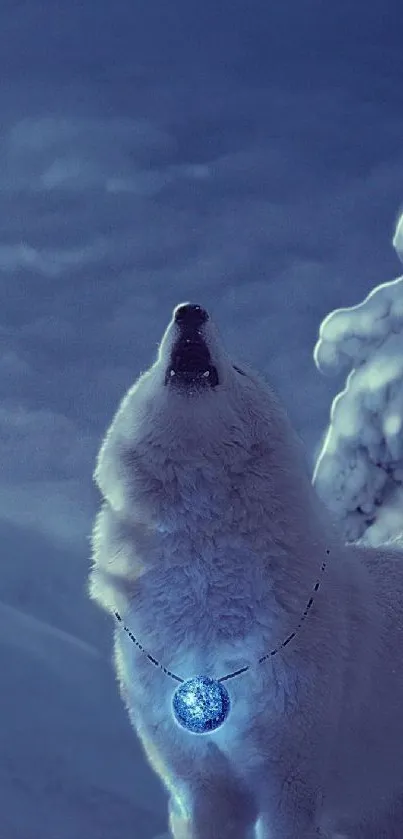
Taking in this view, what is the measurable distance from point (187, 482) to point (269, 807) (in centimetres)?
60

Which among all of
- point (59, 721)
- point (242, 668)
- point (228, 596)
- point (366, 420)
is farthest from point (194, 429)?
point (59, 721)

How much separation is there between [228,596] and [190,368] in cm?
40

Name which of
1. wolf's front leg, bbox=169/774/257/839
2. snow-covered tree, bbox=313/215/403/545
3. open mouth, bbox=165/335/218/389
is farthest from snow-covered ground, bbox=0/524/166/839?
open mouth, bbox=165/335/218/389

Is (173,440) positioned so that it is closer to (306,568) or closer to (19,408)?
(306,568)

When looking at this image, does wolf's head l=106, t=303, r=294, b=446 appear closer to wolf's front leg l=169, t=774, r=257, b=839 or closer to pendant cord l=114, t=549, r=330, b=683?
pendant cord l=114, t=549, r=330, b=683

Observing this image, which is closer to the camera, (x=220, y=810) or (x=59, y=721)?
(x=220, y=810)

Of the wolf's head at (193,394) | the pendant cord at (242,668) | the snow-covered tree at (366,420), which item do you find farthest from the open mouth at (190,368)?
the snow-covered tree at (366,420)

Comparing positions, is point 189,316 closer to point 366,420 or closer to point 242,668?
point 242,668

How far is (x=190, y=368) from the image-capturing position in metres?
1.50

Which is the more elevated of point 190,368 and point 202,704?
point 190,368

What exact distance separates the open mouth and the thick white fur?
2 cm

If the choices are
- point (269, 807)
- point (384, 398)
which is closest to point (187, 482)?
point (269, 807)

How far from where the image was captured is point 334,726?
158 cm

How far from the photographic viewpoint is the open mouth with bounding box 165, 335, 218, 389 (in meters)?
1.49
